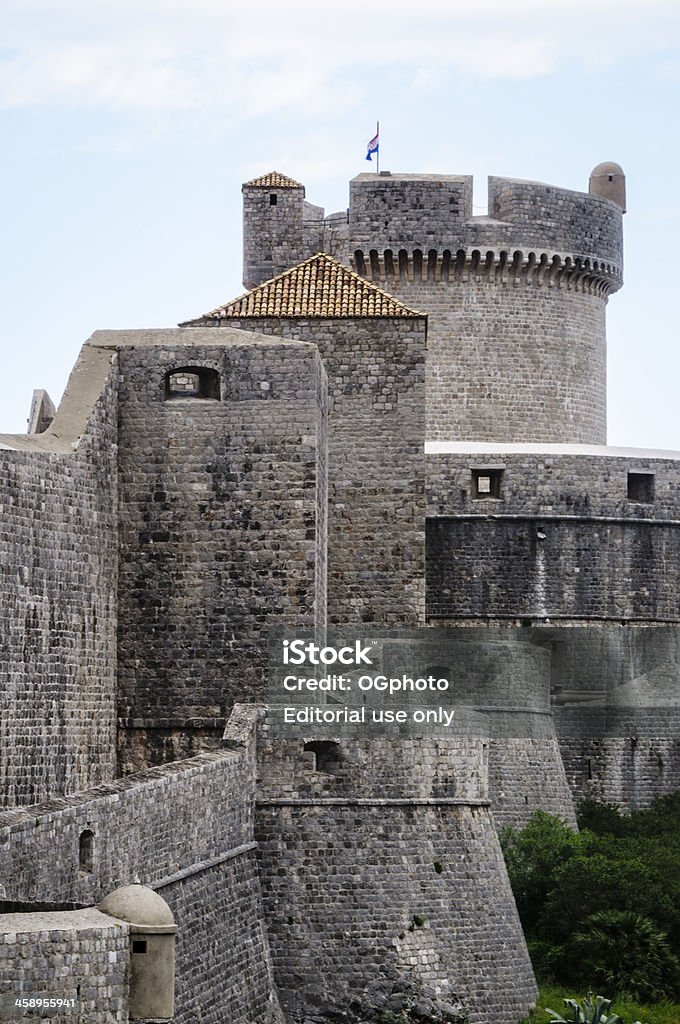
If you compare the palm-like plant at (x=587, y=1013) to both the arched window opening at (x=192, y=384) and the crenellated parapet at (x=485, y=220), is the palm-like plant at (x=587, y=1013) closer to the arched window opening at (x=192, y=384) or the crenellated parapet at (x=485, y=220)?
the arched window opening at (x=192, y=384)

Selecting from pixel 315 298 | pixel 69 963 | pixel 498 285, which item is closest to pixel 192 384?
pixel 315 298

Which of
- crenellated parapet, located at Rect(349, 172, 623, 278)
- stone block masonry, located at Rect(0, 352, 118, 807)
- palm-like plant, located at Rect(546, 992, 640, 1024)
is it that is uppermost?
crenellated parapet, located at Rect(349, 172, 623, 278)

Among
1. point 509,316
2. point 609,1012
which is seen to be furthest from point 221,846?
point 509,316

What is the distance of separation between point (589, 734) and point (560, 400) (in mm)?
8109

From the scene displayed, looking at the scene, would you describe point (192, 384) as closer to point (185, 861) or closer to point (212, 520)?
point (212, 520)

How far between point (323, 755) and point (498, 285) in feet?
54.2

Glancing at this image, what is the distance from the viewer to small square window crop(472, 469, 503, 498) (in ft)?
116

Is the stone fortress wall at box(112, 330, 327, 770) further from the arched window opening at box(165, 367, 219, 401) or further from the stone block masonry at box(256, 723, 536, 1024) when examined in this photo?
the stone block masonry at box(256, 723, 536, 1024)

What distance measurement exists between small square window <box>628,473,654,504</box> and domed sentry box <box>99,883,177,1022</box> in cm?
2008

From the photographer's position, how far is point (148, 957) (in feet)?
55.9

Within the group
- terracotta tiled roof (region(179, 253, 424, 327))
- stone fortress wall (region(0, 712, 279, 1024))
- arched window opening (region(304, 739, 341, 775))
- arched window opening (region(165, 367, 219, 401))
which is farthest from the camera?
terracotta tiled roof (region(179, 253, 424, 327))

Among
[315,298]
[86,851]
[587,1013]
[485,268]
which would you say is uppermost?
[485,268]

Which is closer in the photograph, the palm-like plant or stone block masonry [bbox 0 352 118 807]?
stone block masonry [bbox 0 352 118 807]

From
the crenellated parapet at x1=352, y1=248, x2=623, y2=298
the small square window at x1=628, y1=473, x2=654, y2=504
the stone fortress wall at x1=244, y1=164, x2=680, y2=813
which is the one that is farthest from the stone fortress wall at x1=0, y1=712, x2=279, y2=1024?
the crenellated parapet at x1=352, y1=248, x2=623, y2=298
